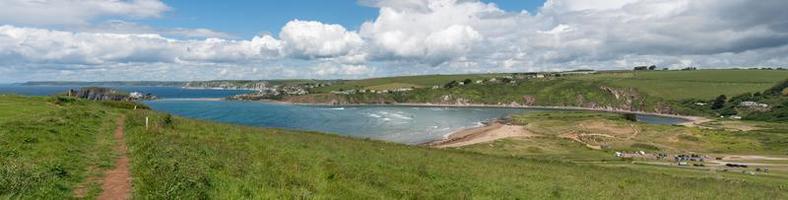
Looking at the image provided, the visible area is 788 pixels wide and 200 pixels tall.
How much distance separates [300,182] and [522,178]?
56.5 feet

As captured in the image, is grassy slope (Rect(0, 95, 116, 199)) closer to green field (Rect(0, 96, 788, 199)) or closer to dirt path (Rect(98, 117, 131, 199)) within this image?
green field (Rect(0, 96, 788, 199))

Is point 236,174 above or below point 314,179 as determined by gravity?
above

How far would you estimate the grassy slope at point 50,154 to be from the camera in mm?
14180

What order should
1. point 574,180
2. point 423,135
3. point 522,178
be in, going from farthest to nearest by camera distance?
point 423,135 → point 574,180 → point 522,178

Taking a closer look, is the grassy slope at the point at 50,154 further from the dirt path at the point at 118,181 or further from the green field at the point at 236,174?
Result: the dirt path at the point at 118,181

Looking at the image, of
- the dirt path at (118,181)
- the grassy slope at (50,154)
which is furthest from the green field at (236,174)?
the dirt path at (118,181)

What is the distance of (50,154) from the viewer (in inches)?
801

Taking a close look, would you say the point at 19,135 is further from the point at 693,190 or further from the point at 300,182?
the point at 693,190

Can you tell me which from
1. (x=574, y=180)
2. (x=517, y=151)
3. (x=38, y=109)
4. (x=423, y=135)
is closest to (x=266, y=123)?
(x=423, y=135)

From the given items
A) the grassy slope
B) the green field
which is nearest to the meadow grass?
Result: the green field

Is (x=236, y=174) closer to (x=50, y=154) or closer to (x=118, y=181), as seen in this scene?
(x=118, y=181)

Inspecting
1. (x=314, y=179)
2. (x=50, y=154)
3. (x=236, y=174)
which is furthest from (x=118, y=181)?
(x=314, y=179)

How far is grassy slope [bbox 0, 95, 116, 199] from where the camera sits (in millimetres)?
14180

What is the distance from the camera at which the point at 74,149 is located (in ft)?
74.5
